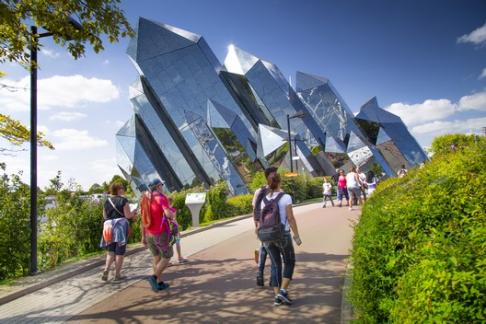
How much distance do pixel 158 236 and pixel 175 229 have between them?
132 centimetres

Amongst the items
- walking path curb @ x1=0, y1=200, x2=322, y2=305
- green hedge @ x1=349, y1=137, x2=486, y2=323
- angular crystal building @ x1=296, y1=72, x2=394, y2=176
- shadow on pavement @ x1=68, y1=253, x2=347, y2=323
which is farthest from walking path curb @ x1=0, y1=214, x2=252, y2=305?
angular crystal building @ x1=296, y1=72, x2=394, y2=176

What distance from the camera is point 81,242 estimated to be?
344 inches

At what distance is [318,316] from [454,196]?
198 cm

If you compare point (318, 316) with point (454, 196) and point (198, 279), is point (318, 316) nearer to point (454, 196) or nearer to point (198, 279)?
point (454, 196)

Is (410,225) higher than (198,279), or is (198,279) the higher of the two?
(410,225)

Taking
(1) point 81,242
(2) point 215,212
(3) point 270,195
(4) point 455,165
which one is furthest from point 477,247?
(2) point 215,212

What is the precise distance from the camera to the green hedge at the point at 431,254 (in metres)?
1.47

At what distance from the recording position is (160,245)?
17.1 ft

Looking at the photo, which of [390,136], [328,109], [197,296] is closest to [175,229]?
[197,296]

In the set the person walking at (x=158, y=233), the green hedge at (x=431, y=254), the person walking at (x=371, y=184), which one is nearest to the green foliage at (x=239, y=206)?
the person walking at (x=371, y=184)

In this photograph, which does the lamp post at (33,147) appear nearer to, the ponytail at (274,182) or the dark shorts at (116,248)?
the dark shorts at (116,248)

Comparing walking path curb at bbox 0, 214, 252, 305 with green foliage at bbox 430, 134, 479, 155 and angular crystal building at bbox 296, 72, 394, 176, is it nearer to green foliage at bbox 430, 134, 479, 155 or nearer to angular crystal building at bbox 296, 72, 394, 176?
green foliage at bbox 430, 134, 479, 155

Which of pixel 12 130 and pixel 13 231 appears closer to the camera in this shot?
pixel 13 231

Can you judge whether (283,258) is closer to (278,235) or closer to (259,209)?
(278,235)
